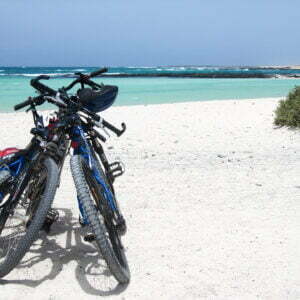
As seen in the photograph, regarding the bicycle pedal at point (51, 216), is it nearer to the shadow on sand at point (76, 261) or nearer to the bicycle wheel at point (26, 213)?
the shadow on sand at point (76, 261)

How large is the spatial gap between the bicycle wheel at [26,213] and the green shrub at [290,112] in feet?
26.2

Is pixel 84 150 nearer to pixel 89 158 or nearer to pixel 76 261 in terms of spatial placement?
pixel 89 158

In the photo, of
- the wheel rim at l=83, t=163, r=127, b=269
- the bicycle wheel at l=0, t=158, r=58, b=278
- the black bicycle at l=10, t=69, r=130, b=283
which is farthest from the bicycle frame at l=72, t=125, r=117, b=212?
the bicycle wheel at l=0, t=158, r=58, b=278

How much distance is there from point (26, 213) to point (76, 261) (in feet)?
2.02

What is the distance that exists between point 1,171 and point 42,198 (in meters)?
0.78

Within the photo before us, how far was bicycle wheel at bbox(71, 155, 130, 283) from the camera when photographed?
3.01m

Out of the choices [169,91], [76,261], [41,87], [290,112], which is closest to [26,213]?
[76,261]

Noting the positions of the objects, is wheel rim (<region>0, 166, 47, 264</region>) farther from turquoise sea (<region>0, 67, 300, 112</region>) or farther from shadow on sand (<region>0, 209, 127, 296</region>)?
turquoise sea (<region>0, 67, 300, 112</region>)

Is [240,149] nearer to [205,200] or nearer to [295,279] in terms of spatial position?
[205,200]

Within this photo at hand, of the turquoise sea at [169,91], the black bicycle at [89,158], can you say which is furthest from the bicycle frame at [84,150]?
the turquoise sea at [169,91]

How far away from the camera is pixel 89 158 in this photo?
11.3 ft

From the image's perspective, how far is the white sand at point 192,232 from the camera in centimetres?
333

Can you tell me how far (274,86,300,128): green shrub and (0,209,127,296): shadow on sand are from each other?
23.4 ft

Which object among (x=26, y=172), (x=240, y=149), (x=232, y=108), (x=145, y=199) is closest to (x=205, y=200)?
(x=145, y=199)
